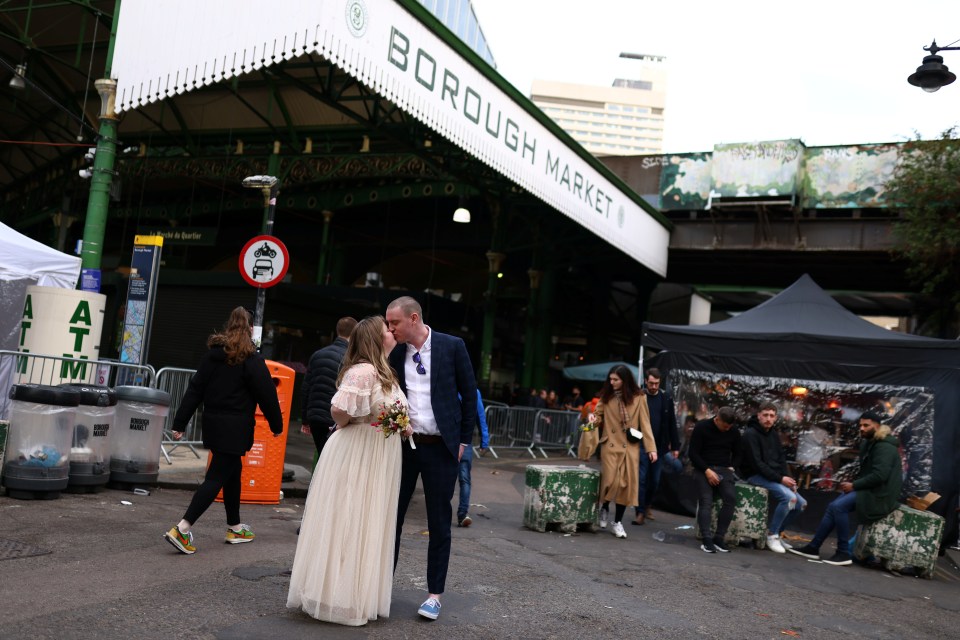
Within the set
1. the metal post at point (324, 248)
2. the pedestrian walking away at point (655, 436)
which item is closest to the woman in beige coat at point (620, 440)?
the pedestrian walking away at point (655, 436)

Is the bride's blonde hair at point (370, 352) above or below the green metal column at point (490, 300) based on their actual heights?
below

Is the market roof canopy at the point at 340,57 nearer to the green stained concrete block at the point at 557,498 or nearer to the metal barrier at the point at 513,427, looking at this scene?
the green stained concrete block at the point at 557,498

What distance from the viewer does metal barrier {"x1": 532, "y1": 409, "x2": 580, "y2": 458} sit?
832 inches

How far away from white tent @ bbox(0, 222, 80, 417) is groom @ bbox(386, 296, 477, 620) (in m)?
8.00

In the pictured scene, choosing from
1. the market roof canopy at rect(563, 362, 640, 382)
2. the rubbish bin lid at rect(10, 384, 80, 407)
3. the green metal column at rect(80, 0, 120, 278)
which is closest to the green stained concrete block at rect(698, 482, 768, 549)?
the rubbish bin lid at rect(10, 384, 80, 407)

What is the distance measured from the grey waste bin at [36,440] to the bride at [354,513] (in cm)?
427

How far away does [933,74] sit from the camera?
12875mm

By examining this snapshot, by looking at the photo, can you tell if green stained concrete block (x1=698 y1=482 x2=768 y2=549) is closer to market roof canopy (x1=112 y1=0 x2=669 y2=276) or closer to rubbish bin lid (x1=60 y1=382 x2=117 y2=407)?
rubbish bin lid (x1=60 y1=382 x2=117 y2=407)

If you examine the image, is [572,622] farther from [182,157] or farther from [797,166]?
[182,157]

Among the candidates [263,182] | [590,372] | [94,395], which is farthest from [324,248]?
[94,395]

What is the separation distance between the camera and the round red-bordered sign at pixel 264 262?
10945 millimetres

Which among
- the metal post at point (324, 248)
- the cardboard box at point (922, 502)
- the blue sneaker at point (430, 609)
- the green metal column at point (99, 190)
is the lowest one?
the blue sneaker at point (430, 609)

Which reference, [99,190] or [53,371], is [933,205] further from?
[53,371]

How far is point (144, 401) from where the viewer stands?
942cm
